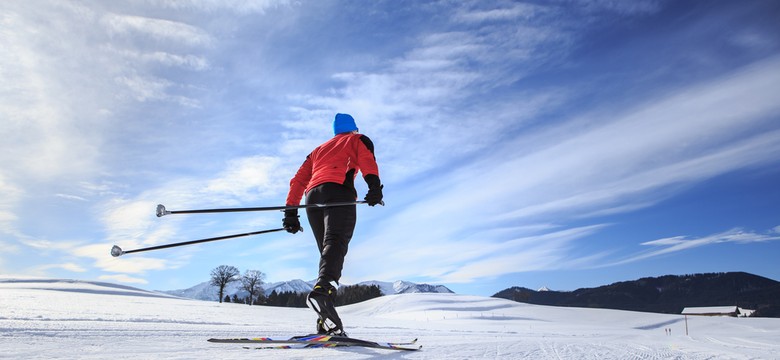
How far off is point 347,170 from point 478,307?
4848 cm

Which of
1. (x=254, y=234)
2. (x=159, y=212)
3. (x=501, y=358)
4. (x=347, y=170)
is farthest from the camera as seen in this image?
(x=254, y=234)

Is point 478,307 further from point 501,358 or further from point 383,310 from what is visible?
point 501,358

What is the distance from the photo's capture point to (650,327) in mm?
43844

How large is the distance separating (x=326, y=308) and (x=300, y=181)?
1786mm

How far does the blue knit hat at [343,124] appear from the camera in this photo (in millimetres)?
5102

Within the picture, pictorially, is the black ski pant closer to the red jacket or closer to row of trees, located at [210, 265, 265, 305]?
the red jacket

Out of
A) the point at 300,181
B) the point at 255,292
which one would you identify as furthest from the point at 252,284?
the point at 300,181

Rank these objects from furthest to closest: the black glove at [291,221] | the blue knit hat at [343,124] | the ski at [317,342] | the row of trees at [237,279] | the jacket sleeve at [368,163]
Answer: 1. the row of trees at [237,279]
2. the blue knit hat at [343,124]
3. the black glove at [291,221]
4. the jacket sleeve at [368,163]
5. the ski at [317,342]

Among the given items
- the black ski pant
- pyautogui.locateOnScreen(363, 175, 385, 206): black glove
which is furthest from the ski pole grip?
pyautogui.locateOnScreen(363, 175, 385, 206): black glove

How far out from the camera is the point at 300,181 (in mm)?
5160

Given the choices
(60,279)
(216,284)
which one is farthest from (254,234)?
(60,279)

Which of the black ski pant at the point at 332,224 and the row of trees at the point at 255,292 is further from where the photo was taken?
the row of trees at the point at 255,292

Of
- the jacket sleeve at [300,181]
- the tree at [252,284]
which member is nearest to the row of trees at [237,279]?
the tree at [252,284]

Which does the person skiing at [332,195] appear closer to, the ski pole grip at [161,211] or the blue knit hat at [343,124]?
the blue knit hat at [343,124]
